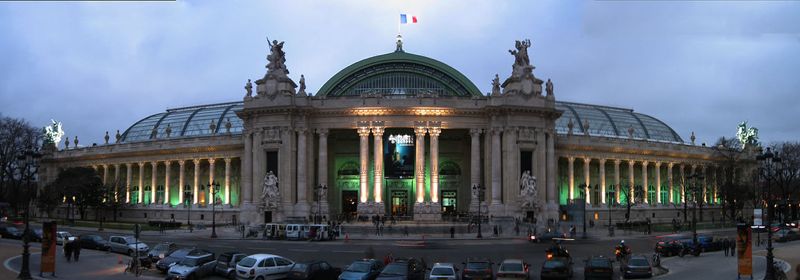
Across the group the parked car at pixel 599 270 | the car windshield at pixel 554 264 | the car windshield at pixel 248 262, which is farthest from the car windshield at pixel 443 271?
the car windshield at pixel 248 262

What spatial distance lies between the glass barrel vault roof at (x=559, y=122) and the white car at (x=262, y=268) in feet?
283

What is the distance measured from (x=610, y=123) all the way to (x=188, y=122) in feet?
243

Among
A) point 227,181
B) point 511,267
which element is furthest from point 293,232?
point 227,181

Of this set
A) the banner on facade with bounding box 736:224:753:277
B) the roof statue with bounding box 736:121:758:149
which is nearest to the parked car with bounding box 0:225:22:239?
the banner on facade with bounding box 736:224:753:277

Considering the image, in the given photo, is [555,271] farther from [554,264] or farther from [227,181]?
[227,181]

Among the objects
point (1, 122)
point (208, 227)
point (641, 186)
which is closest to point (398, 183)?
point (208, 227)

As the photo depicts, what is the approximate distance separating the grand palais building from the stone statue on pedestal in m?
0.13

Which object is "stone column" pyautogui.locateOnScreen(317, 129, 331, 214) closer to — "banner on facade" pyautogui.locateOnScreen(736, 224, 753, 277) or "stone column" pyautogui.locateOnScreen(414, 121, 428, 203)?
"stone column" pyautogui.locateOnScreen(414, 121, 428, 203)

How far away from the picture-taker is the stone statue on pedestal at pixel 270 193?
85.1 m

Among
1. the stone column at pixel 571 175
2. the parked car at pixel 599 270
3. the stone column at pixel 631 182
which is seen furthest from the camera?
the stone column at pixel 631 182

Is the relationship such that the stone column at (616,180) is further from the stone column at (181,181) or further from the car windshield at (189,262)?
the car windshield at (189,262)

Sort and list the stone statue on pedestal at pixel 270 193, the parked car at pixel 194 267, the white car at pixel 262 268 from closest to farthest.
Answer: the white car at pixel 262 268 → the parked car at pixel 194 267 → the stone statue on pedestal at pixel 270 193

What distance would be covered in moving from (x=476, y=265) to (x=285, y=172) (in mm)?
54191

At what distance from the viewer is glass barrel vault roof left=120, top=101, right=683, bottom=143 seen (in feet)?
405
